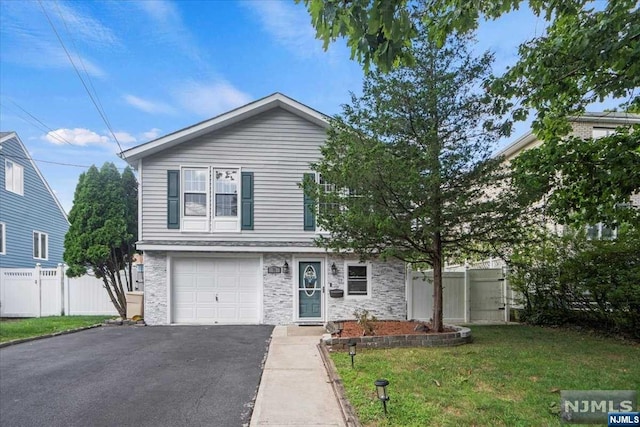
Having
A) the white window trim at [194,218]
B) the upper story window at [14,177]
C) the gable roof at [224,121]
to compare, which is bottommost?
the white window trim at [194,218]

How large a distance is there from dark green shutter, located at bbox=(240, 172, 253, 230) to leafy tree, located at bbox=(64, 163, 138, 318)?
3936 mm

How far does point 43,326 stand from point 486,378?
1116 centimetres

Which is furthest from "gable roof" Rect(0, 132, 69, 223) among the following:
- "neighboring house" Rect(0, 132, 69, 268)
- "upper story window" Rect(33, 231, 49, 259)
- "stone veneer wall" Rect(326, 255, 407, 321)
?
"stone veneer wall" Rect(326, 255, 407, 321)

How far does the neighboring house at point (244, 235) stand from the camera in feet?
38.6

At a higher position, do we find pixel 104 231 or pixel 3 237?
pixel 104 231

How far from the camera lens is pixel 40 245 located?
19.1 meters

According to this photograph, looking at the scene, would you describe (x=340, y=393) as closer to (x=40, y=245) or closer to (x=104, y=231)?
(x=104, y=231)

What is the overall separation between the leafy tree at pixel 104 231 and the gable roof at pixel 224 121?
1.80 metres

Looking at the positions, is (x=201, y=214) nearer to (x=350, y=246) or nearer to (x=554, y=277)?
(x=350, y=246)

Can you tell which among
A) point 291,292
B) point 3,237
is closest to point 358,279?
point 291,292

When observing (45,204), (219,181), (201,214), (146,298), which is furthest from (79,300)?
(45,204)

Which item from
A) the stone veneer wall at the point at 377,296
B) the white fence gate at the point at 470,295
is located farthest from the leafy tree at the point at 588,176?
the stone veneer wall at the point at 377,296

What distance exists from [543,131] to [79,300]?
14.6m

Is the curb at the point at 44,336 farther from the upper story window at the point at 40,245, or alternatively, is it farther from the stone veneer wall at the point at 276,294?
the upper story window at the point at 40,245
